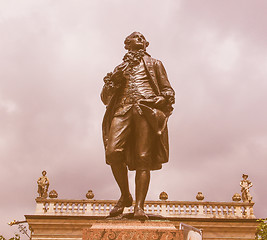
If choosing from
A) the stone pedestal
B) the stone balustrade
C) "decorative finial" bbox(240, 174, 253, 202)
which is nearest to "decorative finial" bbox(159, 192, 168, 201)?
the stone balustrade

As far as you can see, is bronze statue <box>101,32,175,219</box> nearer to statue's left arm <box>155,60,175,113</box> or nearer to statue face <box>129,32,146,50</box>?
statue's left arm <box>155,60,175,113</box>

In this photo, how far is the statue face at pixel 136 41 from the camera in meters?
6.04

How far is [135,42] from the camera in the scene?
6043 millimetres

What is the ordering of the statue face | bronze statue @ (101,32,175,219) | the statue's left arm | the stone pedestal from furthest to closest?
1. the statue face
2. the statue's left arm
3. bronze statue @ (101,32,175,219)
4. the stone pedestal

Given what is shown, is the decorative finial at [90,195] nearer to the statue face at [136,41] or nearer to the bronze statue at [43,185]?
the bronze statue at [43,185]

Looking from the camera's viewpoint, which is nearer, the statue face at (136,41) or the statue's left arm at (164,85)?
the statue's left arm at (164,85)

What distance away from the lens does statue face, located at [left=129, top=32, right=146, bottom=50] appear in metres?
6.04

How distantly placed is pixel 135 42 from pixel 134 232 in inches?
122

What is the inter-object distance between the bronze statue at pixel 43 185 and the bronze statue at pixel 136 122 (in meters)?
16.3

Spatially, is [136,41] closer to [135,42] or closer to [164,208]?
[135,42]

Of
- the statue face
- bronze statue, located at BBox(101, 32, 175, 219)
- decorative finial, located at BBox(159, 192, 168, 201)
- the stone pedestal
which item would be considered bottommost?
the stone pedestal

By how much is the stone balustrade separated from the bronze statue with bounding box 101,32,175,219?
1529 cm

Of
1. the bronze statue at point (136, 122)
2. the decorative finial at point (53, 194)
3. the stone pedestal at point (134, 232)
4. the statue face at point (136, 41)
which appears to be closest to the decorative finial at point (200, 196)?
the decorative finial at point (53, 194)

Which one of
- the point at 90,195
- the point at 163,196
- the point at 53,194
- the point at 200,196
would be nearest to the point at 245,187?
the point at 200,196
